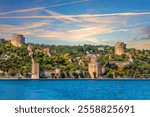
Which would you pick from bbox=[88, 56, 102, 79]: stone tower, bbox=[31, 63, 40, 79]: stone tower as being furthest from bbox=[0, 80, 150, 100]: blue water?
bbox=[88, 56, 102, 79]: stone tower

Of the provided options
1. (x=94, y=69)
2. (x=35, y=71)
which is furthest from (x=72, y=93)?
(x=94, y=69)

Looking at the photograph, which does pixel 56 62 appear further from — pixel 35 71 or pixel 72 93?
pixel 72 93

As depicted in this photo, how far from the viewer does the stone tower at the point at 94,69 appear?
164 feet

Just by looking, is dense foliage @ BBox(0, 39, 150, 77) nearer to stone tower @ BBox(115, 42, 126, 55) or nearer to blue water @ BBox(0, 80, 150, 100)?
stone tower @ BBox(115, 42, 126, 55)

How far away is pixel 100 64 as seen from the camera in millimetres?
51562

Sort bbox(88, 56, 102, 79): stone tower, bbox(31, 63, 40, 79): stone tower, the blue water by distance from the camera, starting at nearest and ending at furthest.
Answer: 1. the blue water
2. bbox(31, 63, 40, 79): stone tower
3. bbox(88, 56, 102, 79): stone tower

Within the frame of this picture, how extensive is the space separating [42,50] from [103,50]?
39.2 feet

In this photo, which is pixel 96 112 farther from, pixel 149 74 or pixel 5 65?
pixel 149 74

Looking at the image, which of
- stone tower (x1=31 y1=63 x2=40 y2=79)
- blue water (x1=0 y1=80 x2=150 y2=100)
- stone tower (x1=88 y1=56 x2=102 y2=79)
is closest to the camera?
blue water (x1=0 y1=80 x2=150 y2=100)

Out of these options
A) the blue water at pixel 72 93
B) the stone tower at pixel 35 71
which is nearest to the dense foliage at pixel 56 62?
the stone tower at pixel 35 71

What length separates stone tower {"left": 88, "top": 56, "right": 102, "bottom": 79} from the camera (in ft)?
164

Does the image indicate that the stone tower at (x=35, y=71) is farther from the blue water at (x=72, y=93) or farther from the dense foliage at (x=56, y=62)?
the blue water at (x=72, y=93)

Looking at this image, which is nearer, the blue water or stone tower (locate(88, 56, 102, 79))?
the blue water

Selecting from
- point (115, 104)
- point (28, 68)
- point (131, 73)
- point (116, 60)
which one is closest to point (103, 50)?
point (116, 60)
